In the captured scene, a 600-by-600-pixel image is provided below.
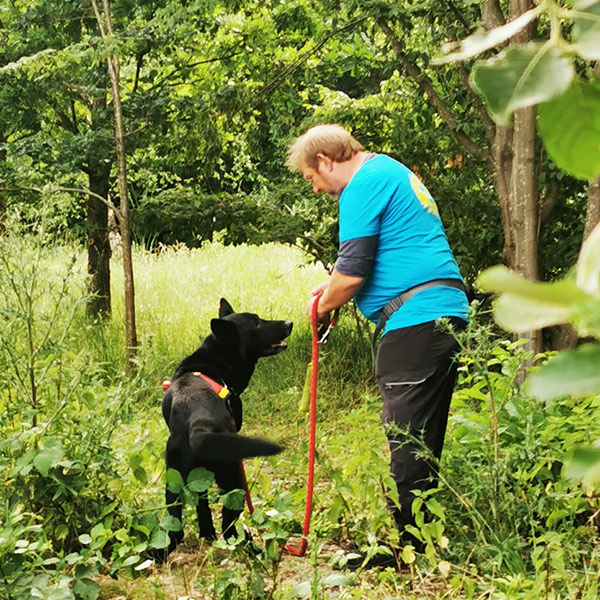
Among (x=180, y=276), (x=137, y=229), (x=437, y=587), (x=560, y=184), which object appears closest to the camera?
(x=437, y=587)

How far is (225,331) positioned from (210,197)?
3295mm

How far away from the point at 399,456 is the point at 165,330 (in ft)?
17.0

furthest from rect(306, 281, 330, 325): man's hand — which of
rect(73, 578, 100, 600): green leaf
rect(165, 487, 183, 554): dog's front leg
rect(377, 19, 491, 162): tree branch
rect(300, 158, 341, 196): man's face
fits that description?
rect(377, 19, 491, 162): tree branch

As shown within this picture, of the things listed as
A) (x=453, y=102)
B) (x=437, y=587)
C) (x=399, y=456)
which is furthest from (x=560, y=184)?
(x=437, y=587)

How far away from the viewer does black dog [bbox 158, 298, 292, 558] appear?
122 inches

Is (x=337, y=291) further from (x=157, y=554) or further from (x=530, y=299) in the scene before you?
(x=530, y=299)

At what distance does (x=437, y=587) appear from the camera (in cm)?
313

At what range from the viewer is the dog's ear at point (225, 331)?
4.19 meters

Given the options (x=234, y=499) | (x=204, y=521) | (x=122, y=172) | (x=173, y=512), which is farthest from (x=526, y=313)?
(x=122, y=172)

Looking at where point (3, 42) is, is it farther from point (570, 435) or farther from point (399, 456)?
point (570, 435)

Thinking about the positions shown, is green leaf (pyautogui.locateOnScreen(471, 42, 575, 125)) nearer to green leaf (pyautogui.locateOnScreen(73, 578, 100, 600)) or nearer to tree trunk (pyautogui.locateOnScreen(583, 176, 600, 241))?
green leaf (pyautogui.locateOnScreen(73, 578, 100, 600))

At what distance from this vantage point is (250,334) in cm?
438

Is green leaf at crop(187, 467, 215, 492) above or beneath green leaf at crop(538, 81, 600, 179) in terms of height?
beneath

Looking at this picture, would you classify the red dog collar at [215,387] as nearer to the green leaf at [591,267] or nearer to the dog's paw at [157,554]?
the dog's paw at [157,554]
